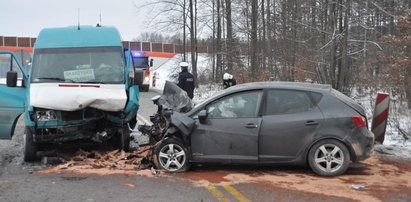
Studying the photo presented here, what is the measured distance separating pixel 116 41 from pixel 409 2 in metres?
10.1

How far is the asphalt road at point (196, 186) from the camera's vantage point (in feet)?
17.7

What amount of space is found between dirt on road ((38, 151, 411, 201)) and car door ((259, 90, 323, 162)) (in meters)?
0.36

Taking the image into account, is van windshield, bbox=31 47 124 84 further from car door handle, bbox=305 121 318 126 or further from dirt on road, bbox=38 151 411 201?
car door handle, bbox=305 121 318 126

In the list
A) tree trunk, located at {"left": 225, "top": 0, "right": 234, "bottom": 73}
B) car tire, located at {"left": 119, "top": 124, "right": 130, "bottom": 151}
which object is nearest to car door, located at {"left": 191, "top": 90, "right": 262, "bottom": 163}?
car tire, located at {"left": 119, "top": 124, "right": 130, "bottom": 151}

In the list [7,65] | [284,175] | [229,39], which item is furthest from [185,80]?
[229,39]

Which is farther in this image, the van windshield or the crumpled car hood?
the van windshield

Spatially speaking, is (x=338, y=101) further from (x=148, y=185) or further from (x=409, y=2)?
(x=409, y=2)

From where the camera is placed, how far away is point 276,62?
21.0 metres

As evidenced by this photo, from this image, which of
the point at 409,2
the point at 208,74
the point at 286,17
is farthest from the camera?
the point at 208,74

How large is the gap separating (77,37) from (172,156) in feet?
12.1

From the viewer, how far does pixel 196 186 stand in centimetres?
592

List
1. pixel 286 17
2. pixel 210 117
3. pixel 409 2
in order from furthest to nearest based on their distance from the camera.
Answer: pixel 286 17, pixel 409 2, pixel 210 117

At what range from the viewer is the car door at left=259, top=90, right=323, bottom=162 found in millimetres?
6301

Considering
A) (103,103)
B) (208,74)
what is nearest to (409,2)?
(103,103)
